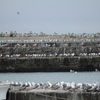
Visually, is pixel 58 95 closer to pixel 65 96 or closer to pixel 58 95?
pixel 58 95

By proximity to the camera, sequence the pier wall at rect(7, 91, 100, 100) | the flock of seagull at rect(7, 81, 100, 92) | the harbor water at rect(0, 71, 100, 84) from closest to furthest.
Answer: the pier wall at rect(7, 91, 100, 100) < the flock of seagull at rect(7, 81, 100, 92) < the harbor water at rect(0, 71, 100, 84)

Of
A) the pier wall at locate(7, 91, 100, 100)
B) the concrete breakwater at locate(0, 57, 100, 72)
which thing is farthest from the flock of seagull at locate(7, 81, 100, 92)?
the concrete breakwater at locate(0, 57, 100, 72)

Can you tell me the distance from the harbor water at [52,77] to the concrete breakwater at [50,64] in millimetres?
1588

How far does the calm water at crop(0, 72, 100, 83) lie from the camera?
135 ft

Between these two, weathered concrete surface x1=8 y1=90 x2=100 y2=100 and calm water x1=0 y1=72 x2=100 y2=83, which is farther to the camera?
calm water x1=0 y1=72 x2=100 y2=83

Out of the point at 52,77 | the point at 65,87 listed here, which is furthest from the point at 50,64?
the point at 65,87

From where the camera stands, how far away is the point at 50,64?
49750 millimetres

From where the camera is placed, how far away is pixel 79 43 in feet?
195

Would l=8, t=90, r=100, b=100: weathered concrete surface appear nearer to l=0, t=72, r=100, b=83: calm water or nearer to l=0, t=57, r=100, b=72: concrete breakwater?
l=0, t=72, r=100, b=83: calm water

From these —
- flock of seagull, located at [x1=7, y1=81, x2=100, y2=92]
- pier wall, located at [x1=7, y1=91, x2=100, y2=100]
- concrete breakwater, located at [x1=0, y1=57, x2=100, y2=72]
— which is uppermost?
concrete breakwater, located at [x1=0, y1=57, x2=100, y2=72]

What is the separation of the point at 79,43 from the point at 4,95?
31993 mm

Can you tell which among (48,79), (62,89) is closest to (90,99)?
(62,89)

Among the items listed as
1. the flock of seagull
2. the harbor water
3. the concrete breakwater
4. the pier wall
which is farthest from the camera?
the concrete breakwater

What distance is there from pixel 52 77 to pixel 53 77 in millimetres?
104
